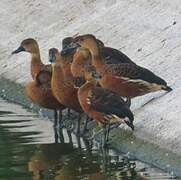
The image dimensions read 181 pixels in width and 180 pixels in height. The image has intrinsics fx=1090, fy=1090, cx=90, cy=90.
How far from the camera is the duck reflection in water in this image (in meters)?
14.2

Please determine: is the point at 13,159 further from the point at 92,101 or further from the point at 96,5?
the point at 96,5

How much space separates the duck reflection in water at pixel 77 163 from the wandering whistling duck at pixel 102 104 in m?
0.47

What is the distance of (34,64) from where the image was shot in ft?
60.7

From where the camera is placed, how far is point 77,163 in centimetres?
1489

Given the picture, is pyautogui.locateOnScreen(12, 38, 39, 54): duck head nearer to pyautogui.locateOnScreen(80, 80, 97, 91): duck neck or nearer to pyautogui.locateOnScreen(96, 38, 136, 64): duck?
pyautogui.locateOnScreen(96, 38, 136, 64): duck

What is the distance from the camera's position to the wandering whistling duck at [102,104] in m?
15.2

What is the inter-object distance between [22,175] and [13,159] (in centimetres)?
83

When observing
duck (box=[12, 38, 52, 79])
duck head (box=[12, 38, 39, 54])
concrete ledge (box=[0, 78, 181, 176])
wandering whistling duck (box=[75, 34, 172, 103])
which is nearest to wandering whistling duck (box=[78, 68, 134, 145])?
concrete ledge (box=[0, 78, 181, 176])

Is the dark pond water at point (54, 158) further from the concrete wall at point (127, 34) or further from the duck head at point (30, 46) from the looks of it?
the duck head at point (30, 46)

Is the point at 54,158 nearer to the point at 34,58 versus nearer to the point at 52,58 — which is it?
the point at 52,58

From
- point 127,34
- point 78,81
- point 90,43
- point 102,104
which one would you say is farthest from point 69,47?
point 102,104

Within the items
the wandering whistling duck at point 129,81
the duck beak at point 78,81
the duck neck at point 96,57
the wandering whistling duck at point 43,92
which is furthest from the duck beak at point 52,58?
the wandering whistling duck at point 129,81

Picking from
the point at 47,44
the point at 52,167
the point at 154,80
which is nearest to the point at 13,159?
the point at 52,167

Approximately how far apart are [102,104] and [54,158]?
103 cm
